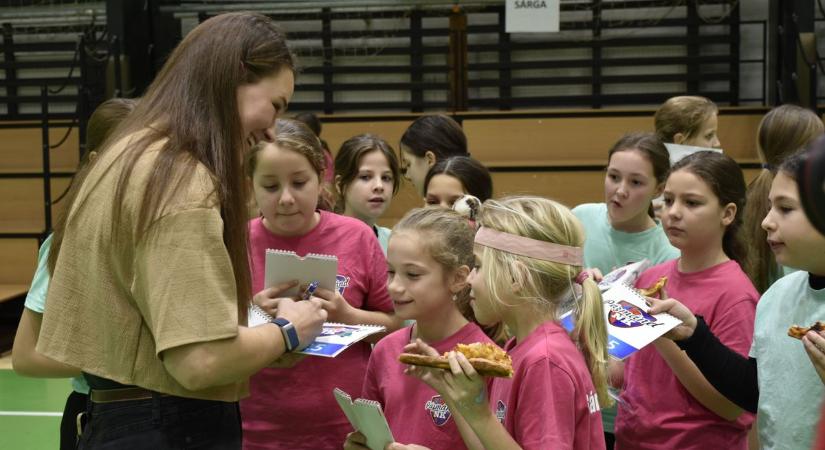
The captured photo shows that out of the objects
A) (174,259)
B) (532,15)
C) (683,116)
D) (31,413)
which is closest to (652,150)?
(683,116)

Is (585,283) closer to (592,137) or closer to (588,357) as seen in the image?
(588,357)

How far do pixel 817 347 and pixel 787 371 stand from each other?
0.96 feet

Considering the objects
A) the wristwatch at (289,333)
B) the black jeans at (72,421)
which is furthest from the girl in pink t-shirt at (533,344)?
the black jeans at (72,421)

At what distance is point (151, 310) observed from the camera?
1.61 meters

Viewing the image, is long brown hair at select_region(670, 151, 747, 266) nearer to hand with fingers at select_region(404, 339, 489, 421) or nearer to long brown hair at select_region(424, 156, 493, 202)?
long brown hair at select_region(424, 156, 493, 202)

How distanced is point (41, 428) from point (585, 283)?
4.00 m

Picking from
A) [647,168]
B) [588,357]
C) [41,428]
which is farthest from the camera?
[41,428]

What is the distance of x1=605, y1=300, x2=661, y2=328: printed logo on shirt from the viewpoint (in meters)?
2.26

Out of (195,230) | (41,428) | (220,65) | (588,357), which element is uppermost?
(220,65)

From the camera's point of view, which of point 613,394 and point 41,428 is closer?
point 613,394

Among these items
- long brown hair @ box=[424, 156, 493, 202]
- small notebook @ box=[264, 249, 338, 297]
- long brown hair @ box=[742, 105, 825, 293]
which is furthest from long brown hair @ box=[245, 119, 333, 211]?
long brown hair @ box=[742, 105, 825, 293]

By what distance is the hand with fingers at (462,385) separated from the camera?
1.79m

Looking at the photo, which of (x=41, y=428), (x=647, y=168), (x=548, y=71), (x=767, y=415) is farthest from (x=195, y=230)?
(x=548, y=71)

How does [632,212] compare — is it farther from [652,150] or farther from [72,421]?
[72,421]
